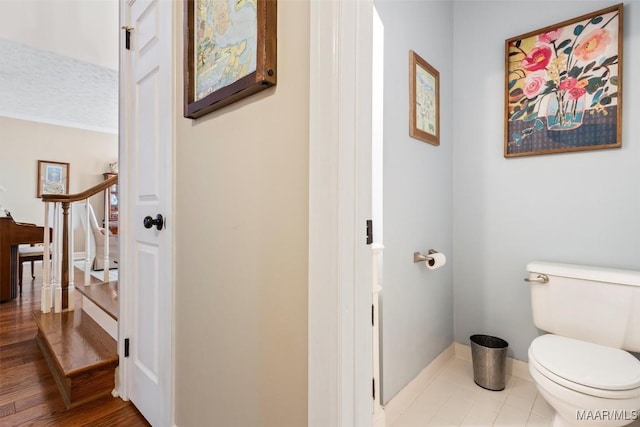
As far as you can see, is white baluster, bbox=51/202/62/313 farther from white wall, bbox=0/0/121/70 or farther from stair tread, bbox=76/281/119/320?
white wall, bbox=0/0/121/70

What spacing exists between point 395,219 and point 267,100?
95cm

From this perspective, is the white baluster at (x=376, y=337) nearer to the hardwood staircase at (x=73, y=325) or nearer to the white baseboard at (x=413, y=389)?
the white baseboard at (x=413, y=389)

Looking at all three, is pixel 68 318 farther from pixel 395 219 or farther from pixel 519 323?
pixel 519 323

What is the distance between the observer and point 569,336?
158cm

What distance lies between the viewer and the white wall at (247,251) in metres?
0.75

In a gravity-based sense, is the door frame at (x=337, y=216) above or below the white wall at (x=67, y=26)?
below

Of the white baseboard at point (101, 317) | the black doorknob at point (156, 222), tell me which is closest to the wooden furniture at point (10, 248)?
the white baseboard at point (101, 317)

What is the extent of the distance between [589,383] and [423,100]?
1435 millimetres

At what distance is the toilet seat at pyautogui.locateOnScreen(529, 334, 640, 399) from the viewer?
1127 mm

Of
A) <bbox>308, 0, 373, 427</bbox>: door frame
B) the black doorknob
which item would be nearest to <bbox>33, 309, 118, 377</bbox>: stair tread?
the black doorknob

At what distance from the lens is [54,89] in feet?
13.1

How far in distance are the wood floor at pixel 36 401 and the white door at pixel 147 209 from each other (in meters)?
0.08

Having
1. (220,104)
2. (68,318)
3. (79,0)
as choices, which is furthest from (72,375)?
(79,0)

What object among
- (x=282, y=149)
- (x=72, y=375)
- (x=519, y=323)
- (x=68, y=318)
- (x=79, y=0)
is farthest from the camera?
(x=79, y=0)
